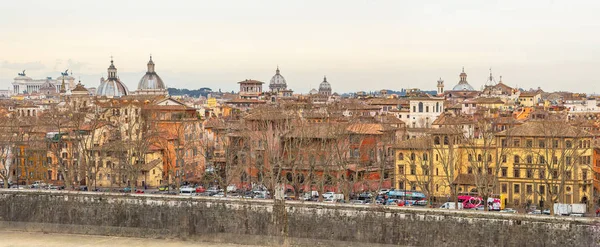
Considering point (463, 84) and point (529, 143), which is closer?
point (529, 143)

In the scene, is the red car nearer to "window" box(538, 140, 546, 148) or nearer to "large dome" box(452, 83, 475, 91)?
"window" box(538, 140, 546, 148)

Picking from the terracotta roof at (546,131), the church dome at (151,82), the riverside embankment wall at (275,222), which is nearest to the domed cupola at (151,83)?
the church dome at (151,82)

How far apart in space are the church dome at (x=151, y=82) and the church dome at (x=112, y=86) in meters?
3.54

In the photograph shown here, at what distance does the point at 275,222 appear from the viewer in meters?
42.0

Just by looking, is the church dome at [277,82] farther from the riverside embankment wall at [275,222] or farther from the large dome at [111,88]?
the riverside embankment wall at [275,222]

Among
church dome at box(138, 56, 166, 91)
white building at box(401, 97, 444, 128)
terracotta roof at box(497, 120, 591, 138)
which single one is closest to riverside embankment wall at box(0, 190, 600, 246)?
terracotta roof at box(497, 120, 591, 138)

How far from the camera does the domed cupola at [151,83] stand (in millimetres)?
149750

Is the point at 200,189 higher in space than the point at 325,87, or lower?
lower

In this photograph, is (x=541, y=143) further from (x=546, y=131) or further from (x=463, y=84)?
(x=463, y=84)

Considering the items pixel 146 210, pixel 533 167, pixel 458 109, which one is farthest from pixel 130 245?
pixel 458 109

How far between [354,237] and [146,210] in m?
11.5

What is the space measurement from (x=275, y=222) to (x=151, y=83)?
112777 millimetres

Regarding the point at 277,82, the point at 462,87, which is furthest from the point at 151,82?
the point at 462,87

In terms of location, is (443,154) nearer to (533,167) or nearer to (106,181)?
(533,167)
